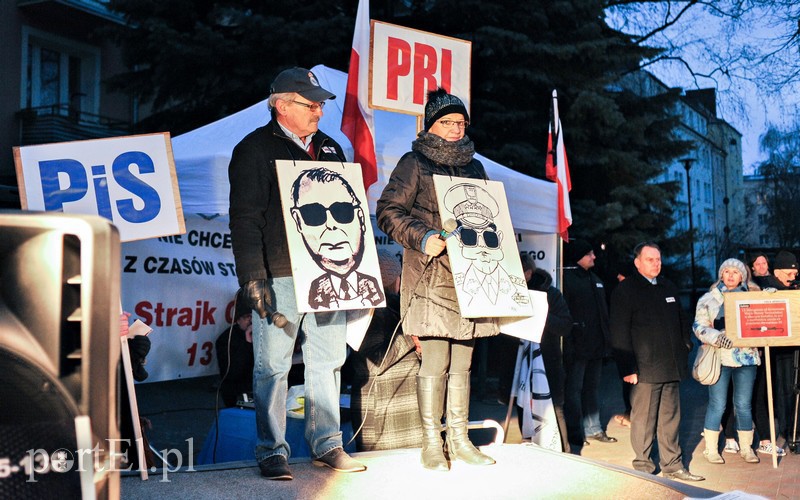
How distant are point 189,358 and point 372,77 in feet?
10.8

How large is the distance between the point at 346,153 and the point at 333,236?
366 cm

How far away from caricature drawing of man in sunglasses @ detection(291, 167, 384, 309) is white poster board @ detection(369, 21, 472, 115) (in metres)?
2.45

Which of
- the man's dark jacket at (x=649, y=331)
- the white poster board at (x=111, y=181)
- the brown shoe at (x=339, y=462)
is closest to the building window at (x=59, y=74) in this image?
the white poster board at (x=111, y=181)

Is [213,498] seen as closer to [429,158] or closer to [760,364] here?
[429,158]

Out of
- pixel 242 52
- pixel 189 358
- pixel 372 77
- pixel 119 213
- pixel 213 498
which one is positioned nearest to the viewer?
pixel 213 498

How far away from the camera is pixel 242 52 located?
1242 cm

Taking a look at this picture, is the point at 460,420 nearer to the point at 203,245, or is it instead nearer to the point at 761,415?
the point at 203,245

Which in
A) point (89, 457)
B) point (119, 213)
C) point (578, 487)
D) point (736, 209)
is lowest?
point (578, 487)

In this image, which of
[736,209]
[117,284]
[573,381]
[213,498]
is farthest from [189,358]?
[736,209]

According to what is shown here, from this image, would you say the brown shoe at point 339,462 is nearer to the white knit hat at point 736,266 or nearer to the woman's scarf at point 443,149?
the woman's scarf at point 443,149

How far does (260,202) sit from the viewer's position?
4.31m

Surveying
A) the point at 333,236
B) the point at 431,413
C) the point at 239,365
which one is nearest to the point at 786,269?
the point at 239,365

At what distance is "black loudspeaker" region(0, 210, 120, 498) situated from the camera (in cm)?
172

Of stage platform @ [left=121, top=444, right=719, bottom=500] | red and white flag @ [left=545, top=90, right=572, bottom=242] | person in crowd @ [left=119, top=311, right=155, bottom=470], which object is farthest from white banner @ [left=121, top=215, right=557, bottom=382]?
stage platform @ [left=121, top=444, right=719, bottom=500]
